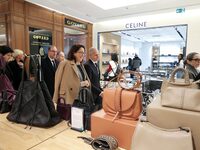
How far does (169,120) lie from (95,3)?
13.7 ft

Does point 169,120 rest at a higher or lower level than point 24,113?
higher

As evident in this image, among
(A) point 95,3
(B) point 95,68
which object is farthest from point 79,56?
(A) point 95,3

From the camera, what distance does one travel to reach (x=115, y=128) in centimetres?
121

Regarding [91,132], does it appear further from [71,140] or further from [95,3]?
[95,3]

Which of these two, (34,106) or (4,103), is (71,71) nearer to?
(34,106)

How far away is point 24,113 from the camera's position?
162 centimetres

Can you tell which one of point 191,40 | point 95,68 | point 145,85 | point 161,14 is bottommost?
point 145,85

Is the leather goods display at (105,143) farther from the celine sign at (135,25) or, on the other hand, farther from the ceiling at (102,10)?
the celine sign at (135,25)

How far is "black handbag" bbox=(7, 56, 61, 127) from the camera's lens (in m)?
1.53

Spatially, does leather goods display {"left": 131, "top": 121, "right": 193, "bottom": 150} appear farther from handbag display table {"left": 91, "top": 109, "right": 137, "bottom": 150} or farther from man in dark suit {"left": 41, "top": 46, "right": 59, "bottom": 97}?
man in dark suit {"left": 41, "top": 46, "right": 59, "bottom": 97}

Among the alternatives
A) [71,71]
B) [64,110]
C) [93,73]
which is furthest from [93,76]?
[64,110]

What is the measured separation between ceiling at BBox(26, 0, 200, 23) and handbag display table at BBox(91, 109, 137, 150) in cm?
377

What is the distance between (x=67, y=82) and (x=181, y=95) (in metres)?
1.18

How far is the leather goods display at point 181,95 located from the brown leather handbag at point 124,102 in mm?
185
